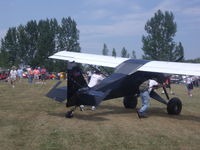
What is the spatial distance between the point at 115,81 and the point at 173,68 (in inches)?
86.6

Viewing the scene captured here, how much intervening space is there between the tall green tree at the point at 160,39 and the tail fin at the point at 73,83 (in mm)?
56119

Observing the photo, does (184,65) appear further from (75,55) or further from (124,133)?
(75,55)

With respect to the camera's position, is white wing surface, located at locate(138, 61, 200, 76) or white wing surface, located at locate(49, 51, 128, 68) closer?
white wing surface, located at locate(138, 61, 200, 76)

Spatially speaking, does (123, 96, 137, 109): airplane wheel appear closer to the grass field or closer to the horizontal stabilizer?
the grass field

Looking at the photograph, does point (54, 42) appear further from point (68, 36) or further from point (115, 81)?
point (115, 81)

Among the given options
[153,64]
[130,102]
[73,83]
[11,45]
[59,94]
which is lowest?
[130,102]

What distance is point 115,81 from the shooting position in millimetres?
11102

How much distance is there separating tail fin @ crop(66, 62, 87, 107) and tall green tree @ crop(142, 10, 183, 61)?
56119 mm

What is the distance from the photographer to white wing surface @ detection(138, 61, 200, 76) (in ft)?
33.4

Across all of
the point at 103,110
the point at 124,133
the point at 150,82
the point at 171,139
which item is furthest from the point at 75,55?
the point at 171,139

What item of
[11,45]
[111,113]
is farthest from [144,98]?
[11,45]

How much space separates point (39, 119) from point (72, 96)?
1.37 m

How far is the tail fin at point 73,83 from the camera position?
9.96 metres

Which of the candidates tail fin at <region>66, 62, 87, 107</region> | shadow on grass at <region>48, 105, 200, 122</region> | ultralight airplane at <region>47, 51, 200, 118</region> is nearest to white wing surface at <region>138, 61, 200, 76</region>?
ultralight airplane at <region>47, 51, 200, 118</region>
